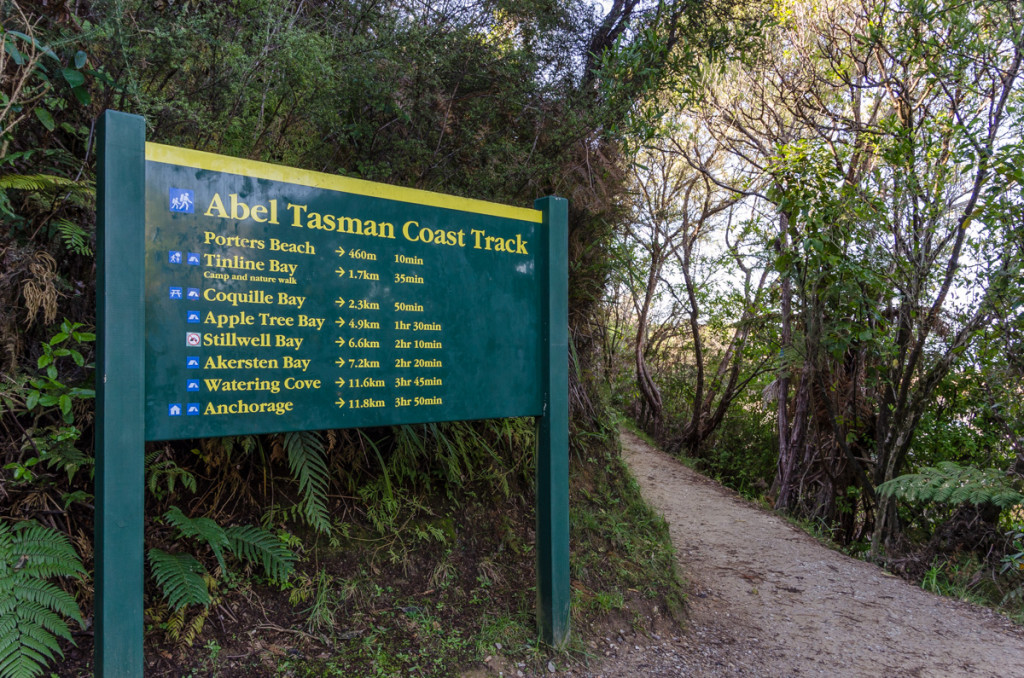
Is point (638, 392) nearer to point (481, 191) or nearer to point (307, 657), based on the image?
point (481, 191)

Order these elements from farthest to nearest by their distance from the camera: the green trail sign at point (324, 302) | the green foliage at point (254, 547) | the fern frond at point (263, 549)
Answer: the fern frond at point (263, 549) → the green foliage at point (254, 547) → the green trail sign at point (324, 302)

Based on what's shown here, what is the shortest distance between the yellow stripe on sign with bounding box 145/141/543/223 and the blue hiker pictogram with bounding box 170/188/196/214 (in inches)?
4.6

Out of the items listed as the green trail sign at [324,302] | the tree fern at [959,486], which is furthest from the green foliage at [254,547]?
the tree fern at [959,486]

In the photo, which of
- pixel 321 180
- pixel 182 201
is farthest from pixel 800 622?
pixel 182 201

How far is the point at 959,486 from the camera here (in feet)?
21.2

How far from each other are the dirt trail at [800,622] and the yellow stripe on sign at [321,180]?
2793 mm

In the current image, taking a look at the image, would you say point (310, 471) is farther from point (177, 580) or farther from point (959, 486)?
point (959, 486)

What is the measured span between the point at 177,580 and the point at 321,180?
200 cm

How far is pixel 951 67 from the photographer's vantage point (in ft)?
22.2

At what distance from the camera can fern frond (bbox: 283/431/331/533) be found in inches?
141

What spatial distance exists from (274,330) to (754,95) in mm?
9529

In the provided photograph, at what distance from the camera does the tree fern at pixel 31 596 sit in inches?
99.7

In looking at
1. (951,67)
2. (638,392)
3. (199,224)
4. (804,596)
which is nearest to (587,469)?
(804,596)

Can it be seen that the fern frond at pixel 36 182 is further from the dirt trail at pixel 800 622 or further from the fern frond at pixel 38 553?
the dirt trail at pixel 800 622
